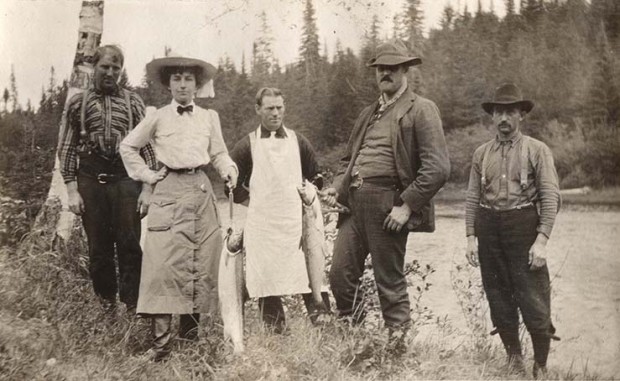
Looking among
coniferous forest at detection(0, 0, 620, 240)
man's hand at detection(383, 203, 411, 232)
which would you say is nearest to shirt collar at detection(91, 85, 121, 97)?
coniferous forest at detection(0, 0, 620, 240)

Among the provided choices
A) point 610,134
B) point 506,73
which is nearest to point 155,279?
point 506,73

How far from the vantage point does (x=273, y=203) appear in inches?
138

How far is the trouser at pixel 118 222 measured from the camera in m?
3.63

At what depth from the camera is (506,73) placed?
390cm

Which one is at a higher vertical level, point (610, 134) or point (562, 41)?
point (562, 41)

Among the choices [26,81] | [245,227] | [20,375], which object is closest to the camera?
[20,375]

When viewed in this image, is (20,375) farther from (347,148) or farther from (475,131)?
(475,131)

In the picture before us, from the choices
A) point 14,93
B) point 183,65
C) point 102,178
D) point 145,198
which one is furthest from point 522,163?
point 14,93

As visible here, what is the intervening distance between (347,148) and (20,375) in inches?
88.0

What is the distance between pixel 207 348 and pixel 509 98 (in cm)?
230

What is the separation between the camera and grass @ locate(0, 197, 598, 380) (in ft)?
10.8

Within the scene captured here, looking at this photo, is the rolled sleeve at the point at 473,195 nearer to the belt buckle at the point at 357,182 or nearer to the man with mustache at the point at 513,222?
the man with mustache at the point at 513,222

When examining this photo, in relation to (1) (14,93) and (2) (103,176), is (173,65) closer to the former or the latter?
(2) (103,176)

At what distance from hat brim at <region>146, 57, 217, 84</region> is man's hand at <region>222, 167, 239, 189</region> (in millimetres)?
598
